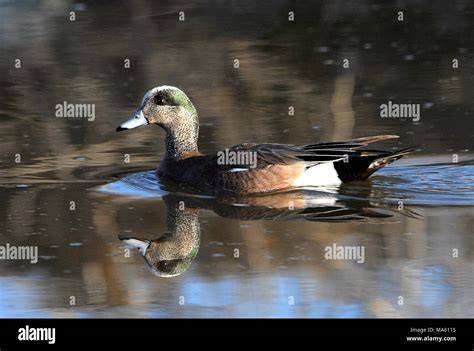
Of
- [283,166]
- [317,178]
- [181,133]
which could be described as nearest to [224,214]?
[283,166]

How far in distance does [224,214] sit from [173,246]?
95cm

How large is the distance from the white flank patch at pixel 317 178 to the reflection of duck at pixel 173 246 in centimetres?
122

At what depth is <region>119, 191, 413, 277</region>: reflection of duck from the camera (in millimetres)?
7656

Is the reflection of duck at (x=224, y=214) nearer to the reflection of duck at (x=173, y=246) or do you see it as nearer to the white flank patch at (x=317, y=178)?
the reflection of duck at (x=173, y=246)

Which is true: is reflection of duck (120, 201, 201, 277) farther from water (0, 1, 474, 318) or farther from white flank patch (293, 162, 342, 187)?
white flank patch (293, 162, 342, 187)

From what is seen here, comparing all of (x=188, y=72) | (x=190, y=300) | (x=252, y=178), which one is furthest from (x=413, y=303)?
(x=188, y=72)

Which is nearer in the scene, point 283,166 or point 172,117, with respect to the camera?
point 283,166

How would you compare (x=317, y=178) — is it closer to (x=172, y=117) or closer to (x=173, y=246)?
(x=172, y=117)

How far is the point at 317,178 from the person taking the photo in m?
9.50

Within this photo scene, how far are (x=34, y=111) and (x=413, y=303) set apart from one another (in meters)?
6.07

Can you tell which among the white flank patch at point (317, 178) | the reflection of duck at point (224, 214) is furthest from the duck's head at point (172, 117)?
the white flank patch at point (317, 178)

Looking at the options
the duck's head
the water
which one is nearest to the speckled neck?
the duck's head

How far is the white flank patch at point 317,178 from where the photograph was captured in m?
9.48
